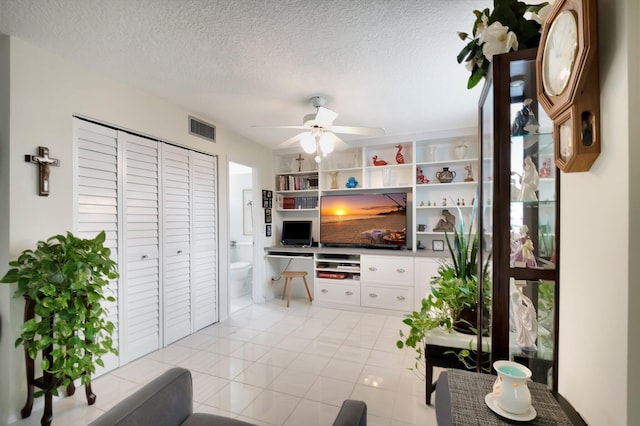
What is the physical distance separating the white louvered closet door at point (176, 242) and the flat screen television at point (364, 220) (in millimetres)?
1981

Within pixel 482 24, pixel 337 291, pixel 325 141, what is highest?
pixel 482 24

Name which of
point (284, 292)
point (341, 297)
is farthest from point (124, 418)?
point (284, 292)

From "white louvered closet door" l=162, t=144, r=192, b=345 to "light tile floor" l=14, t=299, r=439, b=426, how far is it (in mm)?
234

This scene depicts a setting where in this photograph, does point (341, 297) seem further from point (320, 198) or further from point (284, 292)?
point (320, 198)

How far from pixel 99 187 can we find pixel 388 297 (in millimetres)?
3313

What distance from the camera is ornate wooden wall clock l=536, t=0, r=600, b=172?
68 cm

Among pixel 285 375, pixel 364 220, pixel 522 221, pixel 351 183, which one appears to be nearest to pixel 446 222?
pixel 364 220

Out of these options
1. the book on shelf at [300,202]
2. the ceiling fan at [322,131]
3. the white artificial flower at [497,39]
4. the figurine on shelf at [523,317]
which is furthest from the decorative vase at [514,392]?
the book on shelf at [300,202]

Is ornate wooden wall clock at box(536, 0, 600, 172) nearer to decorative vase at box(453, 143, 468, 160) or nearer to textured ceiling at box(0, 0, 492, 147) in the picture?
textured ceiling at box(0, 0, 492, 147)

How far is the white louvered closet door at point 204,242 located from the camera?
317 centimetres

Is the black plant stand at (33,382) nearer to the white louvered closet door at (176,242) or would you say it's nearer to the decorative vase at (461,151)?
the white louvered closet door at (176,242)

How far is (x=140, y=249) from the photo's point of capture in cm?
260

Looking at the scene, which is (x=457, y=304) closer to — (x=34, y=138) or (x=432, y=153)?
(x=432, y=153)

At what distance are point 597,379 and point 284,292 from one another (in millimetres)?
4050
